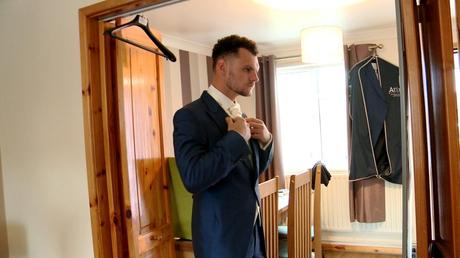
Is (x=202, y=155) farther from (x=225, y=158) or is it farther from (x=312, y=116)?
(x=312, y=116)

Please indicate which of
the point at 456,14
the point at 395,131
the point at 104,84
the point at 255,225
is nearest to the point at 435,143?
the point at 456,14

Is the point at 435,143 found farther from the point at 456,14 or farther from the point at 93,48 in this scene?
the point at 93,48

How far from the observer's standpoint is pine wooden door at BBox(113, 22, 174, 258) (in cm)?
149

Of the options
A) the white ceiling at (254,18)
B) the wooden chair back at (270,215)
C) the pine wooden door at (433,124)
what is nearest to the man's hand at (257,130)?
the pine wooden door at (433,124)

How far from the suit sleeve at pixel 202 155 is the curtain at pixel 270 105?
8.24 ft

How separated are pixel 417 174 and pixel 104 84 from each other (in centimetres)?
110

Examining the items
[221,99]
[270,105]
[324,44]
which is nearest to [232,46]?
[221,99]

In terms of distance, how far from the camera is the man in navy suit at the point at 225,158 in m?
1.11

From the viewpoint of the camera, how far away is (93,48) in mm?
1438

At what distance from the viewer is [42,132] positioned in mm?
1588

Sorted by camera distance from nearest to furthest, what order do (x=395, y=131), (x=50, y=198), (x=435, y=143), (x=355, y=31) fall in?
(x=435, y=143)
(x=50, y=198)
(x=395, y=131)
(x=355, y=31)

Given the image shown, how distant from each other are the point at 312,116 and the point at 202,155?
2798 millimetres

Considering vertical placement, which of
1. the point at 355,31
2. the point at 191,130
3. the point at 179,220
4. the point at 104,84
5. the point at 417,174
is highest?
the point at 355,31

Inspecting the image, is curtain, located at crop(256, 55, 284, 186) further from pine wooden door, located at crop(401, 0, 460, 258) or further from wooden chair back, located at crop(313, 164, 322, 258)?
pine wooden door, located at crop(401, 0, 460, 258)
